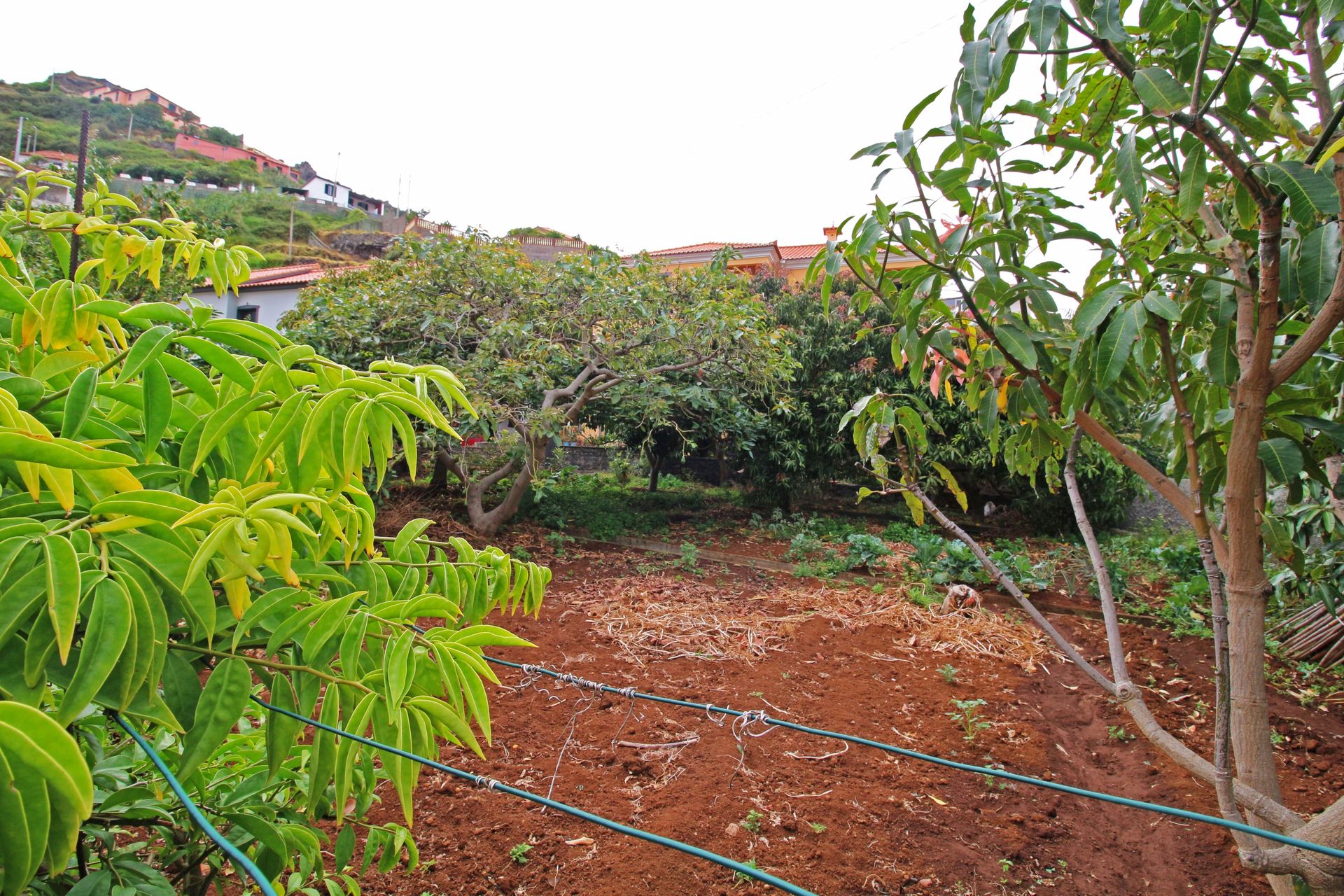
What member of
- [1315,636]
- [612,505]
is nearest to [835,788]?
[1315,636]

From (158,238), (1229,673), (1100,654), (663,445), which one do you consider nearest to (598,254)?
(663,445)

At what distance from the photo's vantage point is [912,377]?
1826 millimetres

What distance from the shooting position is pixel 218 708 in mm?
821

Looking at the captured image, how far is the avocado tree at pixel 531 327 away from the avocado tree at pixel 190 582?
5.01m

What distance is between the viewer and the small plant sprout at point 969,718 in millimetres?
3324

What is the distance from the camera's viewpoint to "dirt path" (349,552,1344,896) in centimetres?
228

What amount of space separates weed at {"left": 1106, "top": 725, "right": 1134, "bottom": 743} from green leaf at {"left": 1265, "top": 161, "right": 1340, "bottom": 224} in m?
2.91

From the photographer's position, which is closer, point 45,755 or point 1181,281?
point 45,755

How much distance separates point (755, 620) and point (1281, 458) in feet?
12.1

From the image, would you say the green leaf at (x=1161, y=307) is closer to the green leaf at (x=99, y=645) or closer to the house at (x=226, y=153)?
the green leaf at (x=99, y=645)

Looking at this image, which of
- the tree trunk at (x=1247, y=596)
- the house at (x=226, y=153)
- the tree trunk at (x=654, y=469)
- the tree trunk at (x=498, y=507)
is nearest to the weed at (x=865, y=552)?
the tree trunk at (x=498, y=507)

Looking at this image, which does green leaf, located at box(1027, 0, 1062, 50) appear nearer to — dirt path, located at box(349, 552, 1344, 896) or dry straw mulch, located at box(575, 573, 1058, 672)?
dirt path, located at box(349, 552, 1344, 896)

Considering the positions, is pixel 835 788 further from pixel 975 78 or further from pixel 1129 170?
pixel 975 78

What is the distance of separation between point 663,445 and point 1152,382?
914 cm
